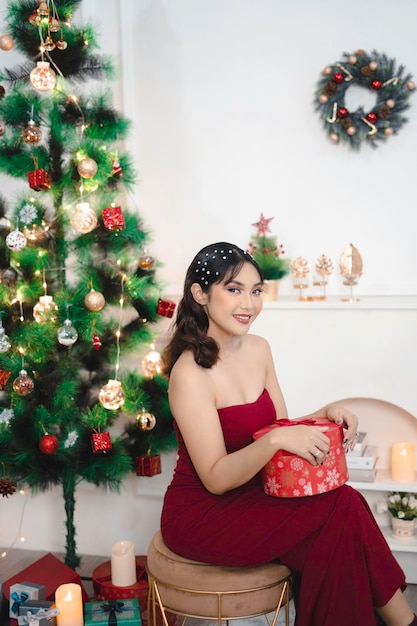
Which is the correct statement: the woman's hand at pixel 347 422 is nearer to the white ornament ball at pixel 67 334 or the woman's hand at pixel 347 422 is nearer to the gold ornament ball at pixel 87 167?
the white ornament ball at pixel 67 334

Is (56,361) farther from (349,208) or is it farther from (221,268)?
(349,208)

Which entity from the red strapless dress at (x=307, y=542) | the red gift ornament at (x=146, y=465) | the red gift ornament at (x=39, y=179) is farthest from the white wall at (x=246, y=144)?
the red strapless dress at (x=307, y=542)

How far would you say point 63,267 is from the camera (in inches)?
108

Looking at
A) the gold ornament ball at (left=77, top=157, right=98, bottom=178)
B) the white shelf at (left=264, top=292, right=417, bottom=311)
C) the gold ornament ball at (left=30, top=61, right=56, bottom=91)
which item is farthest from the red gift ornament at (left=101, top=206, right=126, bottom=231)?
the white shelf at (left=264, top=292, right=417, bottom=311)

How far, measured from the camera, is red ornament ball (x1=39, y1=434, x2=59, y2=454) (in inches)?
103

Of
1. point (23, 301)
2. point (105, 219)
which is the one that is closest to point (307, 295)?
point (105, 219)

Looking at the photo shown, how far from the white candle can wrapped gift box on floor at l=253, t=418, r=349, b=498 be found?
0.99m

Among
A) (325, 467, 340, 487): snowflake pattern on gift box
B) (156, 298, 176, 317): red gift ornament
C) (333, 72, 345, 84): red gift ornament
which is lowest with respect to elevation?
(325, 467, 340, 487): snowflake pattern on gift box

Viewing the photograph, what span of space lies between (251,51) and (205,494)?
1.93 metres

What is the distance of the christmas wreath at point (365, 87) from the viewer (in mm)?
2836

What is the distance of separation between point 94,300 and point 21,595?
1.06m

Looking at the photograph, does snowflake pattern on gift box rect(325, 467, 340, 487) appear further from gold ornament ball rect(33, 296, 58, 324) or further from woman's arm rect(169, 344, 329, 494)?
gold ornament ball rect(33, 296, 58, 324)

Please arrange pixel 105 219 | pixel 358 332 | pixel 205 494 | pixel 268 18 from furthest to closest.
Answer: pixel 268 18 < pixel 358 332 < pixel 105 219 < pixel 205 494

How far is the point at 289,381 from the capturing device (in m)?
2.89
